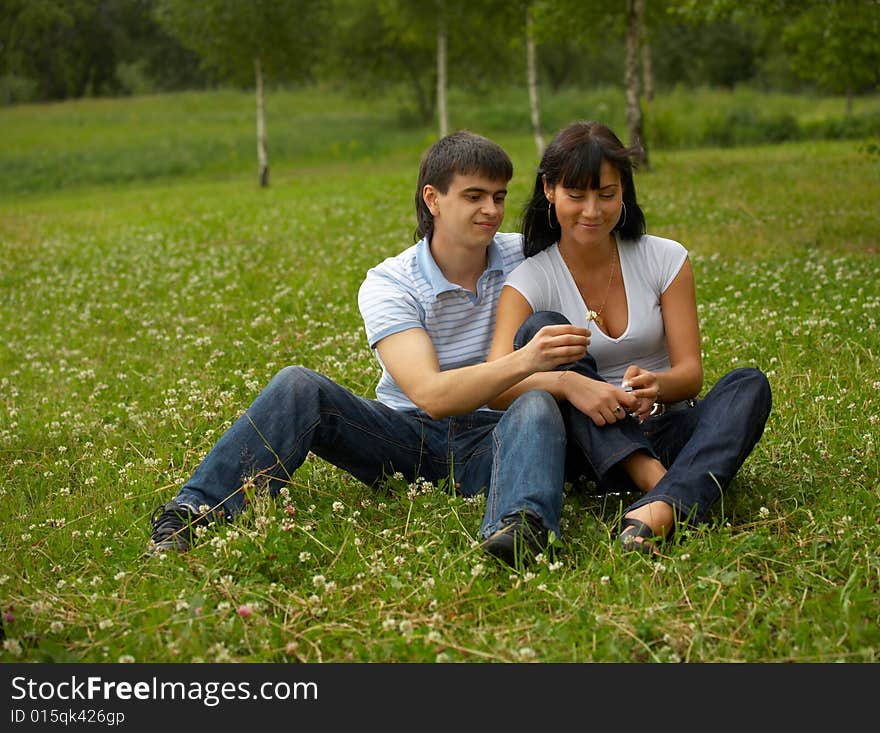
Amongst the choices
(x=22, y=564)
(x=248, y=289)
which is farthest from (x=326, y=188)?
(x=22, y=564)

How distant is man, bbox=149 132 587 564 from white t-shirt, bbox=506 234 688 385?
0.29m

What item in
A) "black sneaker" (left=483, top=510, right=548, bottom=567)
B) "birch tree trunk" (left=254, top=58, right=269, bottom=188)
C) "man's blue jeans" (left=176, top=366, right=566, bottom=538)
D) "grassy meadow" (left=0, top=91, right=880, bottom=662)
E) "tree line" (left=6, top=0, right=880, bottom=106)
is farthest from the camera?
"birch tree trunk" (left=254, top=58, right=269, bottom=188)

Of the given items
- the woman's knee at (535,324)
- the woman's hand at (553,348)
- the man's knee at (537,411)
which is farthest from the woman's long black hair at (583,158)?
the man's knee at (537,411)

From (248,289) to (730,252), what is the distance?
549 cm

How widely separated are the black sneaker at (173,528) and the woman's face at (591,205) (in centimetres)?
220

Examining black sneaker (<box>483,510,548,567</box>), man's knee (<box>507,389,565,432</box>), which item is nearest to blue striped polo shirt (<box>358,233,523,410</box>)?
man's knee (<box>507,389,565,432</box>)

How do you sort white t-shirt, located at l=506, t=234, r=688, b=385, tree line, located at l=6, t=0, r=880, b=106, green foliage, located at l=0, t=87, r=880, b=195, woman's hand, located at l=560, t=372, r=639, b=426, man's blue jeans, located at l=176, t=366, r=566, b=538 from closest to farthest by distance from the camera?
man's blue jeans, located at l=176, t=366, r=566, b=538 < woman's hand, located at l=560, t=372, r=639, b=426 < white t-shirt, located at l=506, t=234, r=688, b=385 < tree line, located at l=6, t=0, r=880, b=106 < green foliage, located at l=0, t=87, r=880, b=195

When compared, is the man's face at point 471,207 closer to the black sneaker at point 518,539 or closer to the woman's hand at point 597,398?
the woman's hand at point 597,398

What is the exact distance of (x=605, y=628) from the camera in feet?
12.4

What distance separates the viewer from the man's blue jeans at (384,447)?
14.7ft

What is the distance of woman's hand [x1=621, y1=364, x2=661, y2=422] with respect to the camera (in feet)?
15.6

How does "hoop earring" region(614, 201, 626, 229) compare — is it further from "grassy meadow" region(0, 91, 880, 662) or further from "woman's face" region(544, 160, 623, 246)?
"grassy meadow" region(0, 91, 880, 662)

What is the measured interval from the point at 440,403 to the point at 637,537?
1042 mm

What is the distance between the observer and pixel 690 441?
474 centimetres
